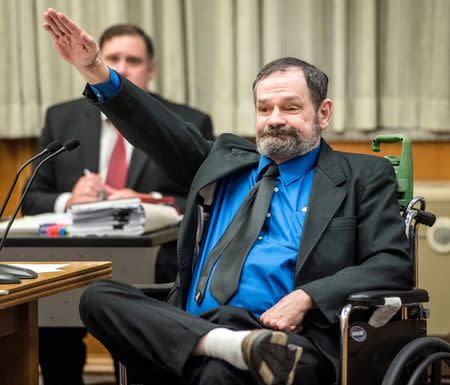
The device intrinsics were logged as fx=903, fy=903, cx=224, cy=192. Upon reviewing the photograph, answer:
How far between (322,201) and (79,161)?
172 cm

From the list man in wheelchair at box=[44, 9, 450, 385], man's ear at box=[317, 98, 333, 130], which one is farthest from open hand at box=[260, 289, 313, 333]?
man's ear at box=[317, 98, 333, 130]

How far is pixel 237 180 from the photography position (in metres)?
2.68

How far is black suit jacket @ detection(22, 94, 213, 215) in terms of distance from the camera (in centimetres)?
385

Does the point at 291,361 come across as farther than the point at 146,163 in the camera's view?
No

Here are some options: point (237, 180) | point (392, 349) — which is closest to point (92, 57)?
point (237, 180)

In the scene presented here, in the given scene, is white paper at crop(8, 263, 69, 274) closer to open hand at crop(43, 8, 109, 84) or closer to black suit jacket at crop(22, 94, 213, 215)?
open hand at crop(43, 8, 109, 84)

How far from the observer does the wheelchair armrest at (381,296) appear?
213cm

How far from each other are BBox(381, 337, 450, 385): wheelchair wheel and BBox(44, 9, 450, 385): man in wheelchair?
0.57 feet

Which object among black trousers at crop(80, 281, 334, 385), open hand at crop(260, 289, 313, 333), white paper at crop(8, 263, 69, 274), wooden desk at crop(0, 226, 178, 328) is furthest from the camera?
wooden desk at crop(0, 226, 178, 328)

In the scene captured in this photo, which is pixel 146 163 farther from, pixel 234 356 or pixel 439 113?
pixel 234 356

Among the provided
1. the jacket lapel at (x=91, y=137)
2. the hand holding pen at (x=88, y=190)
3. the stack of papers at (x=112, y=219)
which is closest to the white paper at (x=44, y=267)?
the stack of papers at (x=112, y=219)

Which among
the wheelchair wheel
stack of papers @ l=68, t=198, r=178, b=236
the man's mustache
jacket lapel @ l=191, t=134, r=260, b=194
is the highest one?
the man's mustache

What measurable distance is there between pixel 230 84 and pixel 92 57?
1.79 meters

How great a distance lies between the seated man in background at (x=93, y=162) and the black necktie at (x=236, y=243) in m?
1.17
